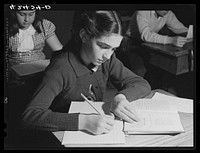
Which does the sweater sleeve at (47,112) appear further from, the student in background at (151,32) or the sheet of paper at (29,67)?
the student in background at (151,32)

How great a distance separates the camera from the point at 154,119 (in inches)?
43.0

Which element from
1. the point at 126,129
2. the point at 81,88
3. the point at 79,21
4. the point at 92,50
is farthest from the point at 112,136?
the point at 79,21

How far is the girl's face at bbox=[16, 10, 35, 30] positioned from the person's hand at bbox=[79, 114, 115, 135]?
0.45 metres

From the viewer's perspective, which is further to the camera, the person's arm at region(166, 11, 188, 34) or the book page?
the person's arm at region(166, 11, 188, 34)

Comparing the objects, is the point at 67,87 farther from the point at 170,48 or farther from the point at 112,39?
the point at 170,48

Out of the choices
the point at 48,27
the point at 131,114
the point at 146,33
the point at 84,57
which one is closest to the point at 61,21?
the point at 48,27

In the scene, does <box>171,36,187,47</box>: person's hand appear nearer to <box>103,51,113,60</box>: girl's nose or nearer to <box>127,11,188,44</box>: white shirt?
<box>127,11,188,44</box>: white shirt

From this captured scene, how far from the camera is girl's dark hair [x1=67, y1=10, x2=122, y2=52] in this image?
1.11 m

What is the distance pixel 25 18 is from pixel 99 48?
1.08ft

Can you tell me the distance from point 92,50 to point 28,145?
47 cm

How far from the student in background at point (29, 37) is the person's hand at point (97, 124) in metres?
0.32

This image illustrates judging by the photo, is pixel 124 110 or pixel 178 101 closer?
pixel 124 110

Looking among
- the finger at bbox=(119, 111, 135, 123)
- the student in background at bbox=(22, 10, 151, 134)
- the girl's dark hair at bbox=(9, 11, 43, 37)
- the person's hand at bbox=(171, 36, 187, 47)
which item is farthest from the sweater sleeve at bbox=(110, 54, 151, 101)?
the girl's dark hair at bbox=(9, 11, 43, 37)

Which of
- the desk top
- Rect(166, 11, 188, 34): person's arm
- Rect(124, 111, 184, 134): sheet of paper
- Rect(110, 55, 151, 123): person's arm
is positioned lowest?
Rect(124, 111, 184, 134): sheet of paper
